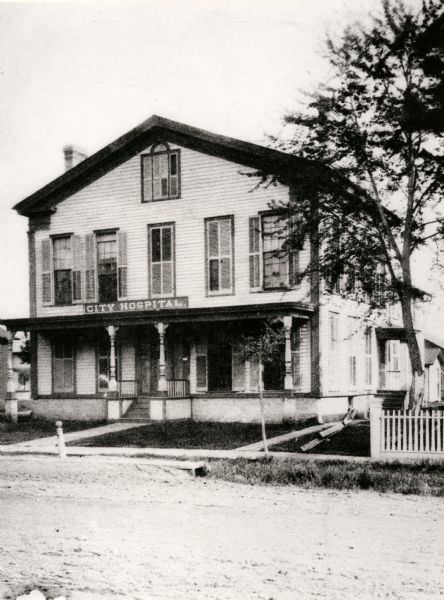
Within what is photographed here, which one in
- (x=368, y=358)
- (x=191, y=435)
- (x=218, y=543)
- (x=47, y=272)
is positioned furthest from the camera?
(x=368, y=358)

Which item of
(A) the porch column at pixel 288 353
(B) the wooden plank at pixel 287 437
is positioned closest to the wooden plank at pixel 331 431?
(B) the wooden plank at pixel 287 437

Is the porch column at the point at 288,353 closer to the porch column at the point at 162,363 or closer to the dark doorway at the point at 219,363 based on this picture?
the dark doorway at the point at 219,363

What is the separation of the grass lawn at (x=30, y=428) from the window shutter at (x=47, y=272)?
162 inches

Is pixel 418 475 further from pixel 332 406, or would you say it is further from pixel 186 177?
pixel 186 177

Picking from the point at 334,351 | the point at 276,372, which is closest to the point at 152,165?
the point at 276,372

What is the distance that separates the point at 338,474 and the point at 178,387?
11850 mm

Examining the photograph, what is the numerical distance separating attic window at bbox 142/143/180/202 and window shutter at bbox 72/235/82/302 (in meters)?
2.86

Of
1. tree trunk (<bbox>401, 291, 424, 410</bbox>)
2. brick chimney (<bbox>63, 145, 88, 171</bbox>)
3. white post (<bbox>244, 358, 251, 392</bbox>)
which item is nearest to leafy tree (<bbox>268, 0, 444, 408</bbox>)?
tree trunk (<bbox>401, 291, 424, 410</bbox>)

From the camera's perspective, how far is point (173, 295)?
77.5 ft

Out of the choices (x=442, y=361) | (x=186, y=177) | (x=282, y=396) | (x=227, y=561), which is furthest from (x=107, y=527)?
(x=442, y=361)

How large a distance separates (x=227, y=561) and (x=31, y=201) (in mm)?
21122

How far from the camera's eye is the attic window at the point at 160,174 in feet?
78.1

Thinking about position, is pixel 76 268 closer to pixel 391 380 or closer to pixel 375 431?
pixel 391 380

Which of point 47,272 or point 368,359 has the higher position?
point 47,272
